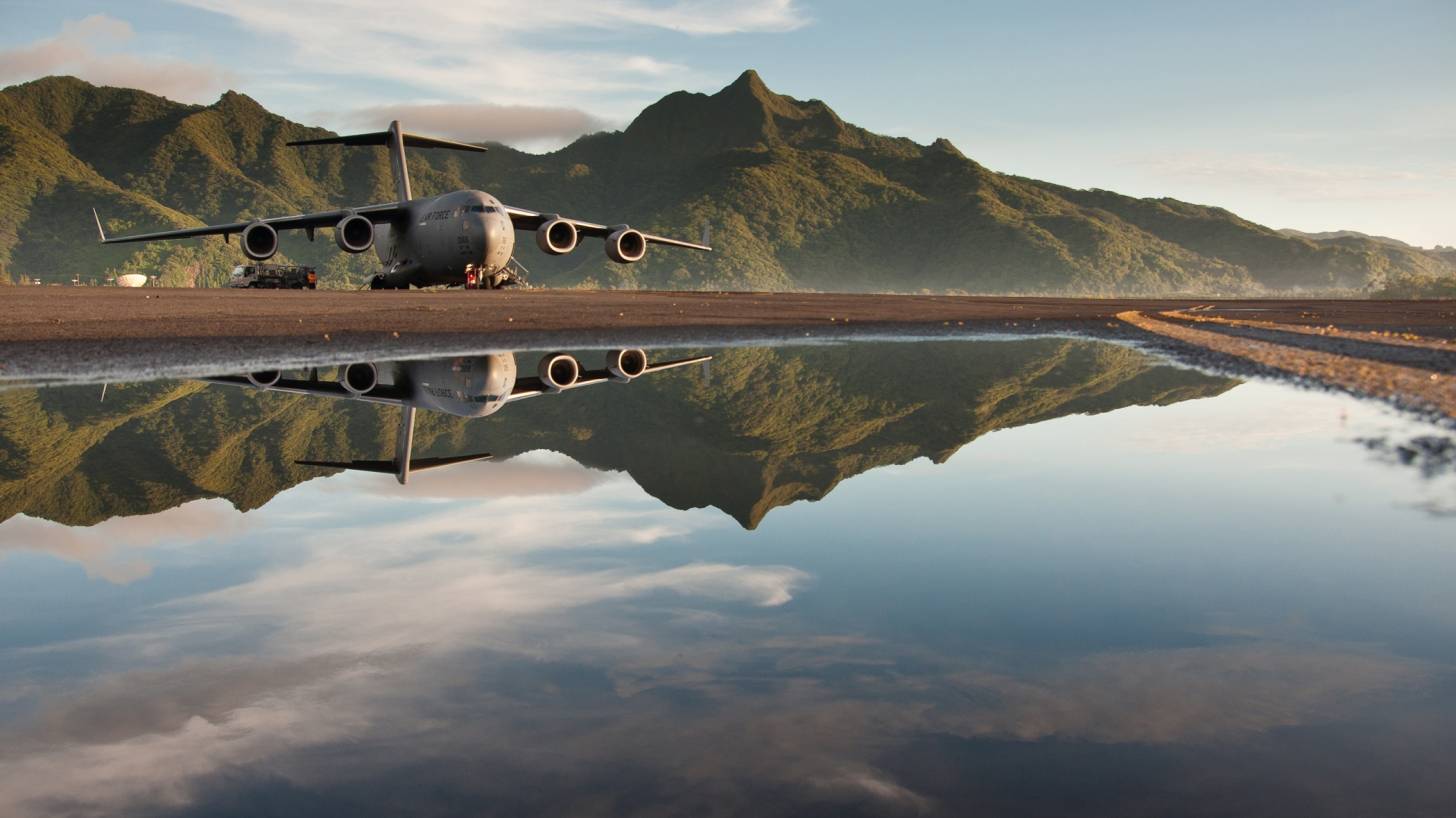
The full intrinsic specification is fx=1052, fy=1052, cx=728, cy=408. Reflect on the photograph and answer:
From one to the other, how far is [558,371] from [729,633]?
12886mm

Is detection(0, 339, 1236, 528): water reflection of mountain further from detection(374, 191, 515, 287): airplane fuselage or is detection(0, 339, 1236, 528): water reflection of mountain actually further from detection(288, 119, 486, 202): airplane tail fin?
detection(288, 119, 486, 202): airplane tail fin

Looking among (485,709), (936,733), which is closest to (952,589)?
(936,733)

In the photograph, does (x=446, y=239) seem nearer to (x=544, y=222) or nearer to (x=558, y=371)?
(x=544, y=222)

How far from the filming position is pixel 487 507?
690cm

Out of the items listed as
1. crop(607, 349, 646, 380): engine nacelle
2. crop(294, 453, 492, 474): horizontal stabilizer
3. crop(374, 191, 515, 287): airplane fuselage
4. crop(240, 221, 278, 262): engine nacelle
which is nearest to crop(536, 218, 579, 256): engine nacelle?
crop(374, 191, 515, 287): airplane fuselage

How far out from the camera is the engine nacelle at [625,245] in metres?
43.8

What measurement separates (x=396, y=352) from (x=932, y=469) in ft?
43.9

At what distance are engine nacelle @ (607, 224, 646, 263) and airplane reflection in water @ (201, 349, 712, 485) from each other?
81.1ft

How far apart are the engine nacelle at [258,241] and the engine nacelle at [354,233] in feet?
8.36

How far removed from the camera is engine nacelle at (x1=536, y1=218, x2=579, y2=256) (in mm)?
45719

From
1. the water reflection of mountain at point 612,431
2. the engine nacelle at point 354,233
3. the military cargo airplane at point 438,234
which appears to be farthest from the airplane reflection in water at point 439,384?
the engine nacelle at point 354,233

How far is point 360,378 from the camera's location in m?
15.0

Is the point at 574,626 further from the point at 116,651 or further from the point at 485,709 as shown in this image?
the point at 116,651

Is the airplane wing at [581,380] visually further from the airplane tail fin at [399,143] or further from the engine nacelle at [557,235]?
the airplane tail fin at [399,143]
